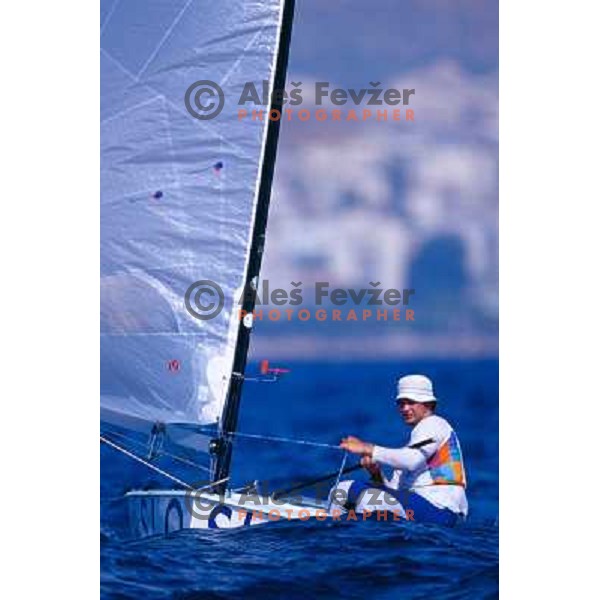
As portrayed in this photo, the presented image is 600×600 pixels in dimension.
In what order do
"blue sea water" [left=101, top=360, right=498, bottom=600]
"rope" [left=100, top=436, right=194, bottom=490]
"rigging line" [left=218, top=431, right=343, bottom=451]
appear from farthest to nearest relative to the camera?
"rigging line" [left=218, top=431, right=343, bottom=451] < "rope" [left=100, top=436, right=194, bottom=490] < "blue sea water" [left=101, top=360, right=498, bottom=600]

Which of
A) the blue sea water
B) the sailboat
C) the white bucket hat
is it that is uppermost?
the sailboat

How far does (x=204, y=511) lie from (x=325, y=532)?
283mm

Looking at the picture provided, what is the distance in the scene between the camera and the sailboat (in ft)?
10.9

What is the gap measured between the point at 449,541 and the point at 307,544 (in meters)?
0.35

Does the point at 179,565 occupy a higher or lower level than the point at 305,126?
lower

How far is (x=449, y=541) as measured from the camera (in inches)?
131

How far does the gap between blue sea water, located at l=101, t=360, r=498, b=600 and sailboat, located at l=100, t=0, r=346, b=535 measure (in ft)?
0.28

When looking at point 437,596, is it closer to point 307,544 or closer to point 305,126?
point 307,544

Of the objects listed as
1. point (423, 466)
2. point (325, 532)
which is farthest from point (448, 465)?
point (325, 532)

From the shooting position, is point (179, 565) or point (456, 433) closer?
point (179, 565)

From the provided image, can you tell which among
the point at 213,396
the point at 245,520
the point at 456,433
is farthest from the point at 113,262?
the point at 456,433

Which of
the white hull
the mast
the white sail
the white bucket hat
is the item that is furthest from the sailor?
the white sail

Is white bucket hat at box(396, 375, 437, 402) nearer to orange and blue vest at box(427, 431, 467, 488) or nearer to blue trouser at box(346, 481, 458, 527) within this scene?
orange and blue vest at box(427, 431, 467, 488)

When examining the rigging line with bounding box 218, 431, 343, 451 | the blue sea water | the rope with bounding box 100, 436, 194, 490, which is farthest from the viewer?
the rigging line with bounding box 218, 431, 343, 451
